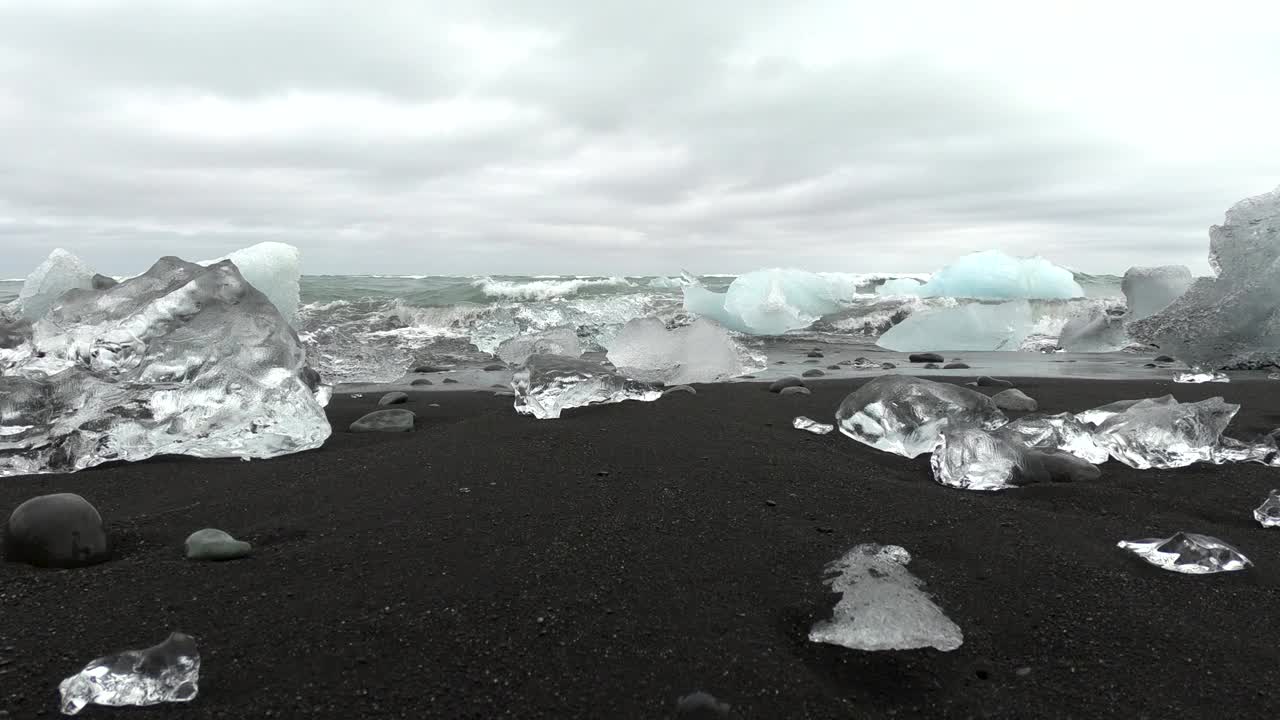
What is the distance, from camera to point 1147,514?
2240 mm

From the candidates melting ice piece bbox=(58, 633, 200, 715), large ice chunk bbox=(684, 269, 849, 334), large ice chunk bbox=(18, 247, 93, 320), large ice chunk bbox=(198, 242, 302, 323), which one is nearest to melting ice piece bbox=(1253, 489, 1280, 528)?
melting ice piece bbox=(58, 633, 200, 715)

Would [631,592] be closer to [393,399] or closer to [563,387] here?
[563,387]

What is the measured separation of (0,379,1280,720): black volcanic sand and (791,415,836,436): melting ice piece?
655 mm

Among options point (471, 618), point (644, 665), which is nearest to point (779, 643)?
point (644, 665)

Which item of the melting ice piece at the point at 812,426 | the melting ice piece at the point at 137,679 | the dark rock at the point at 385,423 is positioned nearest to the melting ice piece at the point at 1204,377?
the melting ice piece at the point at 812,426

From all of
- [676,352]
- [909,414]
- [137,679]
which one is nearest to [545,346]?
[676,352]

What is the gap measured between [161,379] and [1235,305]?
745 cm

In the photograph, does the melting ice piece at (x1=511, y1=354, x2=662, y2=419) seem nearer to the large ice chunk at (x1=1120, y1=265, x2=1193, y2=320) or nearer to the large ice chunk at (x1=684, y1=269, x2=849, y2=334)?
the large ice chunk at (x1=1120, y1=265, x2=1193, y2=320)

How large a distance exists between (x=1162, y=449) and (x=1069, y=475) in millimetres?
596

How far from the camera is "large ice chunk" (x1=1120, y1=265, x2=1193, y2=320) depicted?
7.82 m

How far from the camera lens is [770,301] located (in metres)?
11.2

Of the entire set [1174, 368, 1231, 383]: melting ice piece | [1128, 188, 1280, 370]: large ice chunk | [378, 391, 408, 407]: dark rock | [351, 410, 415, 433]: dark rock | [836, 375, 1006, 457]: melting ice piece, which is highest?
[1128, 188, 1280, 370]: large ice chunk

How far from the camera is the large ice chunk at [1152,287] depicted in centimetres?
782

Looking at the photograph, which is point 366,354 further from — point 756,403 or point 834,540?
point 834,540
